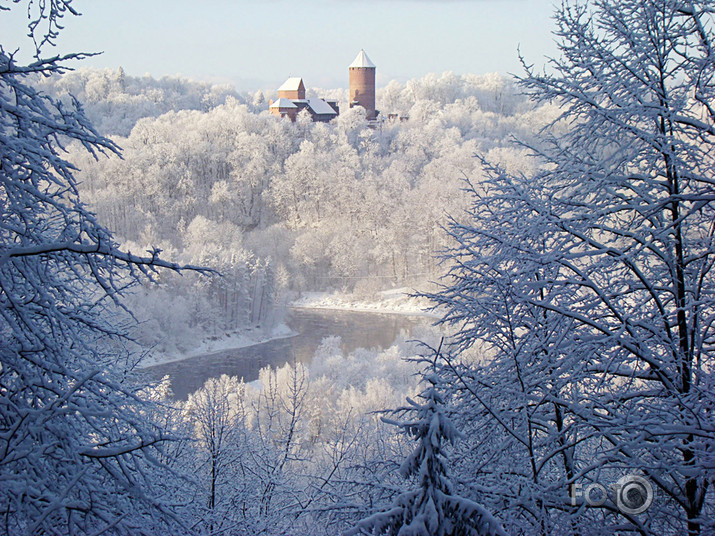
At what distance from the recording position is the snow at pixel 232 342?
Answer: 25.8 meters

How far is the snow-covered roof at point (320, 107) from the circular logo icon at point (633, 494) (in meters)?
Answer: 64.5

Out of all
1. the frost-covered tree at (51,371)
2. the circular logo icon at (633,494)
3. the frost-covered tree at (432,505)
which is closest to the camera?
the frost-covered tree at (432,505)

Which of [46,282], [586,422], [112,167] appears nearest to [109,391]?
[46,282]

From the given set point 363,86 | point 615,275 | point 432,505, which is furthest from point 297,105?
point 432,505

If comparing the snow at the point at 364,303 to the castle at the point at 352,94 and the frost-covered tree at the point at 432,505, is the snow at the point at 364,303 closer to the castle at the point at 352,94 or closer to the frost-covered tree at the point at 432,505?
the frost-covered tree at the point at 432,505

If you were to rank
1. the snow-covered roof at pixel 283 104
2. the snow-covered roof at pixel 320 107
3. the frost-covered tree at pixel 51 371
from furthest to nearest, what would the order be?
the snow-covered roof at pixel 320 107
the snow-covered roof at pixel 283 104
the frost-covered tree at pixel 51 371

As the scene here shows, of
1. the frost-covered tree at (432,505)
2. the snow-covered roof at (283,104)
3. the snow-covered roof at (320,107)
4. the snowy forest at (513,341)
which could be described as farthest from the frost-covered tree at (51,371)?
the snow-covered roof at (320,107)

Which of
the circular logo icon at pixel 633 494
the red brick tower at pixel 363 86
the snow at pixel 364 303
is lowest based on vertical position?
the snow at pixel 364 303

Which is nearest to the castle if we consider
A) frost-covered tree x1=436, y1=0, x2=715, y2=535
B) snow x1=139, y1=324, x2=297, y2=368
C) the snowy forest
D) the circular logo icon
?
snow x1=139, y1=324, x2=297, y2=368

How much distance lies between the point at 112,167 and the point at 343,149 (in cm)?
1826

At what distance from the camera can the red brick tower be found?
223ft

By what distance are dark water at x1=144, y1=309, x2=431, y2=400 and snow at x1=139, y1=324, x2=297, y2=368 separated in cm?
44

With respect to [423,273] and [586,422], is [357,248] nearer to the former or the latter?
[423,273]

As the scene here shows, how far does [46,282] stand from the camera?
10.9 feet
